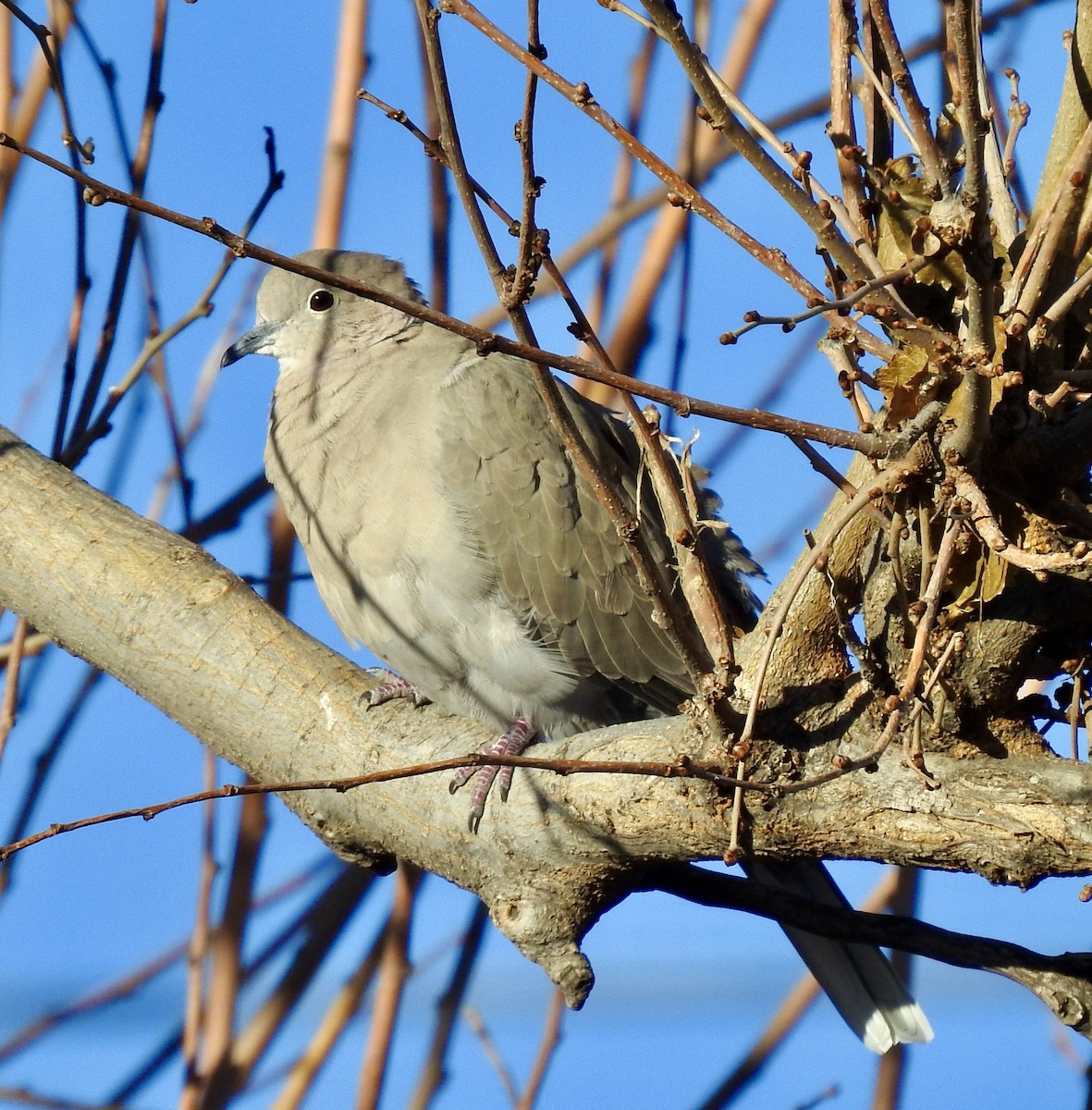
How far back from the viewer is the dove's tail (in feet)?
9.86

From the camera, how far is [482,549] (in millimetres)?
3230

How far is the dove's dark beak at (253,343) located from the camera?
3.89 meters

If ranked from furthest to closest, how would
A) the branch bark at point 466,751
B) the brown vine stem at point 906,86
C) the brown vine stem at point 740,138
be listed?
the branch bark at point 466,751 → the brown vine stem at point 906,86 → the brown vine stem at point 740,138

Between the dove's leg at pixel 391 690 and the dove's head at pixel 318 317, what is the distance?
3.40 feet

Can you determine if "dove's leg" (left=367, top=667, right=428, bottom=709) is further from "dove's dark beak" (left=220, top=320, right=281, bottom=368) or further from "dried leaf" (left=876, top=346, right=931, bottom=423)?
"dried leaf" (left=876, top=346, right=931, bottom=423)

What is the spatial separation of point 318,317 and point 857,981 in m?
2.41

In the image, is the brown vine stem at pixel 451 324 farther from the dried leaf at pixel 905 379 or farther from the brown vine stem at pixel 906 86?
the brown vine stem at pixel 906 86

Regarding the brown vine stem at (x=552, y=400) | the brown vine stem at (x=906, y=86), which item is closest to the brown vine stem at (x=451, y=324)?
the brown vine stem at (x=552, y=400)

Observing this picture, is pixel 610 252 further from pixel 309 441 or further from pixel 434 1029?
pixel 434 1029

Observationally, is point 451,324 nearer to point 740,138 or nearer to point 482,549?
point 740,138

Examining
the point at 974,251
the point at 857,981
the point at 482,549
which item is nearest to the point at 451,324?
the point at 974,251

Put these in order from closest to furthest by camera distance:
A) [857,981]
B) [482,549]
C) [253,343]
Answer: [857,981] → [482,549] → [253,343]

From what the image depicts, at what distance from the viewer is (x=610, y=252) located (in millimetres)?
3174

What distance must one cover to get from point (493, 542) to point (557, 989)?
1.09m
